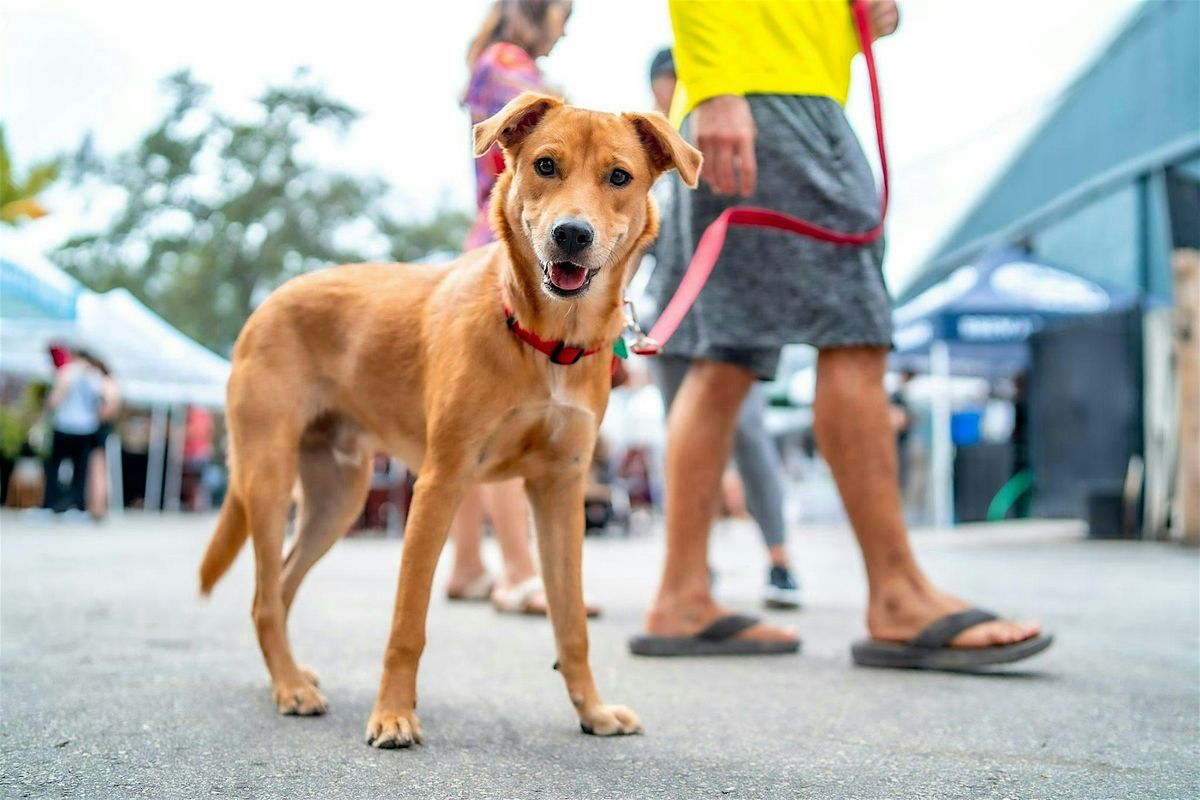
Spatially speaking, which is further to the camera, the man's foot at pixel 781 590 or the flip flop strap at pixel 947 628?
the man's foot at pixel 781 590

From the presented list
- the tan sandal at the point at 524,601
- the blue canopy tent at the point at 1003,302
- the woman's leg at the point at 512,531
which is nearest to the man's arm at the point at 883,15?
the woman's leg at the point at 512,531

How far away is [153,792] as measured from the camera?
1.75 meters

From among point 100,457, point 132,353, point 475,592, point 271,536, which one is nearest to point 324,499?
point 271,536

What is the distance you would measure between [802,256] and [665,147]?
928 mm

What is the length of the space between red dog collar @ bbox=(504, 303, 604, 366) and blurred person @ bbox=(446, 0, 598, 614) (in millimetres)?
1771

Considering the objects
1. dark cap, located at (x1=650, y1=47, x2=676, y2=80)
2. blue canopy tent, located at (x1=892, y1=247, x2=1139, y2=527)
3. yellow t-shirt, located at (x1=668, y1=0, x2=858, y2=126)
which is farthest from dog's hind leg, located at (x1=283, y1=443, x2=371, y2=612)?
blue canopy tent, located at (x1=892, y1=247, x2=1139, y2=527)

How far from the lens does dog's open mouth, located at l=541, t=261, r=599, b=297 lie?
225 cm

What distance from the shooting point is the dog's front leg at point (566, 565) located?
2436 mm

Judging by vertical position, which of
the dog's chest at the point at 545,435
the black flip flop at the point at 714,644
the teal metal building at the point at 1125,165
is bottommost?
the black flip flop at the point at 714,644

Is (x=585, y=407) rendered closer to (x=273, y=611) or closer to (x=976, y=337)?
(x=273, y=611)

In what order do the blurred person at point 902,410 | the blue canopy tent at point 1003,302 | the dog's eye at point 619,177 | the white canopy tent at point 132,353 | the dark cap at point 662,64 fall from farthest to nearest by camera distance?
the white canopy tent at point 132,353 → the blurred person at point 902,410 → the blue canopy tent at point 1003,302 → the dark cap at point 662,64 → the dog's eye at point 619,177

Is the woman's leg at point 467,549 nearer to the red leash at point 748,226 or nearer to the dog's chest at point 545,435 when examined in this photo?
the red leash at point 748,226

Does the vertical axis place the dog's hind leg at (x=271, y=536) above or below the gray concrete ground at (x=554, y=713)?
above

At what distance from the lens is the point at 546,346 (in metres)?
2.35
